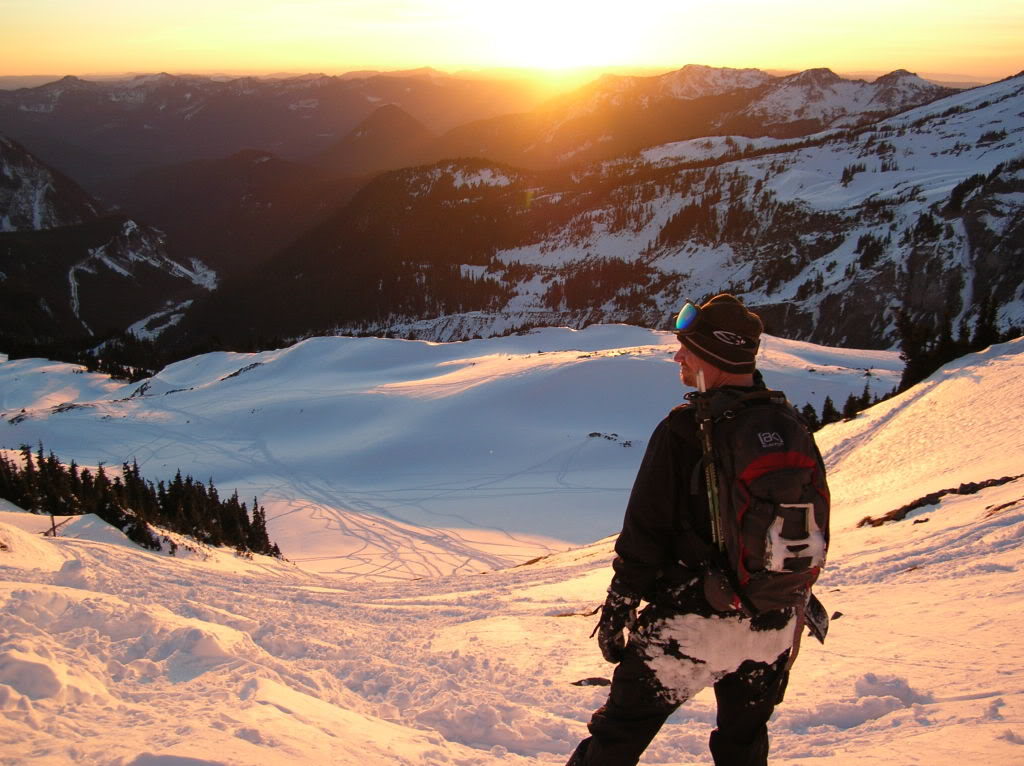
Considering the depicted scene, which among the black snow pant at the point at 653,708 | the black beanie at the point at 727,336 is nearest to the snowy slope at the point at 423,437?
the black snow pant at the point at 653,708

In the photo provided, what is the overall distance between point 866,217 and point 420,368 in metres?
102

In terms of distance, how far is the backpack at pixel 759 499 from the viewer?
2744 millimetres

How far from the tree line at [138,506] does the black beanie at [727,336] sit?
1700cm

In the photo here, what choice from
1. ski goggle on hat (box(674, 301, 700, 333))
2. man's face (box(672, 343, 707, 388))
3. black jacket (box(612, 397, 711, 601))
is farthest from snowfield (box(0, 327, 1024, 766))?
ski goggle on hat (box(674, 301, 700, 333))

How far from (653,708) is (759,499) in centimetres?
126

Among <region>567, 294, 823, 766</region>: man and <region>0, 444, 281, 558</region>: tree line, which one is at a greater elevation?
<region>567, 294, 823, 766</region>: man

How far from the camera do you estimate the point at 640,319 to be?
138m

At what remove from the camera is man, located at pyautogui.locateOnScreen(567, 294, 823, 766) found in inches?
122

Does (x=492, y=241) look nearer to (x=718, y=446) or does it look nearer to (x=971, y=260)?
(x=971, y=260)

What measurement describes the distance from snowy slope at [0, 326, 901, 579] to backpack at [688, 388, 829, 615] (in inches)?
824

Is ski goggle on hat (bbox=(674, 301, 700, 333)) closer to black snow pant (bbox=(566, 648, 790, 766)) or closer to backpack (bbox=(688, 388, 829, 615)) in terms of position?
backpack (bbox=(688, 388, 829, 615))

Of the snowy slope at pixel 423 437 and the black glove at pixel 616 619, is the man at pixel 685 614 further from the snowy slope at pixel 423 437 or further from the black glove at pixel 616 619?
the snowy slope at pixel 423 437

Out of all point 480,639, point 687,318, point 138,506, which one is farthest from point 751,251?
point 687,318

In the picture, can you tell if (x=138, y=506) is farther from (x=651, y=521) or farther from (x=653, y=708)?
(x=651, y=521)
